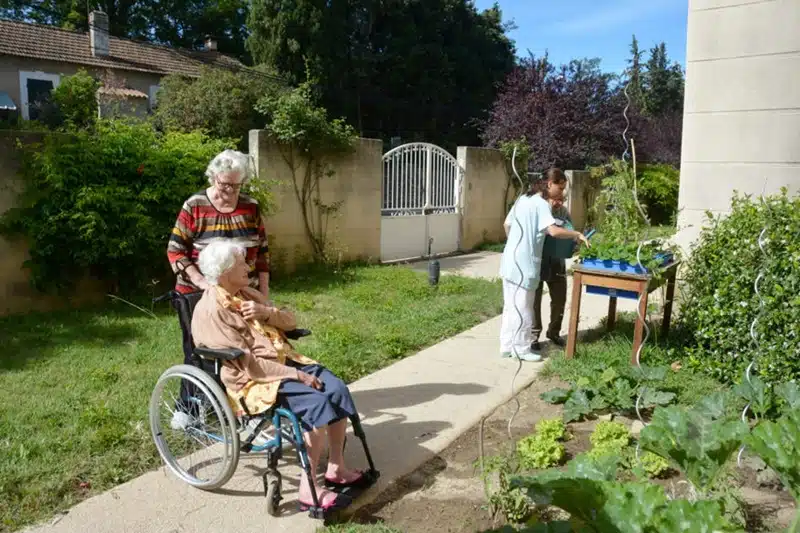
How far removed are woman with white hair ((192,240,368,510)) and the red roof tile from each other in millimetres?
17481

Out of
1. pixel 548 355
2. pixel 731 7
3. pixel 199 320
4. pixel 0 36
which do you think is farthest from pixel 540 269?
pixel 0 36

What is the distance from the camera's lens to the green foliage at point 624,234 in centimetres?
506

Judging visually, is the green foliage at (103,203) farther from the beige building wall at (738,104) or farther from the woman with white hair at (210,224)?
the beige building wall at (738,104)

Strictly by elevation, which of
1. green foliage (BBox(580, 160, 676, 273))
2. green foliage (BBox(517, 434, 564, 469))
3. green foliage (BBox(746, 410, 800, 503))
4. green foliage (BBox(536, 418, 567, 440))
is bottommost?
green foliage (BBox(517, 434, 564, 469))

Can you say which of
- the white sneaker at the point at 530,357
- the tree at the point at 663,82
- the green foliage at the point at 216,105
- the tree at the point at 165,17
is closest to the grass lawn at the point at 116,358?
the white sneaker at the point at 530,357

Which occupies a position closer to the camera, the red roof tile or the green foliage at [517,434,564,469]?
the green foliage at [517,434,564,469]

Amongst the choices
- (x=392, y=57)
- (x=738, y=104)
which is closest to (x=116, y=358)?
(x=738, y=104)

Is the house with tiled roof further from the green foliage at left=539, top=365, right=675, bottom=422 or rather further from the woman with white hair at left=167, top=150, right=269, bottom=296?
the green foliage at left=539, top=365, right=675, bottom=422

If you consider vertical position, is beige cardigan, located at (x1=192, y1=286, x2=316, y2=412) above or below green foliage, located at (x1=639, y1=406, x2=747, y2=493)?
above

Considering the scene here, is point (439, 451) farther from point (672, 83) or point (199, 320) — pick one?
point (672, 83)

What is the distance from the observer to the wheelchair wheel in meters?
3.14

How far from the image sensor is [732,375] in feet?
15.4

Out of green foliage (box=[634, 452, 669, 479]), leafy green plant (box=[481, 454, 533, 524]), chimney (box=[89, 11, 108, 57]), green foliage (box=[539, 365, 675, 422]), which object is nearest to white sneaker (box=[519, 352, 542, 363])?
green foliage (box=[539, 365, 675, 422])

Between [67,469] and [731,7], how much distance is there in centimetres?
603
